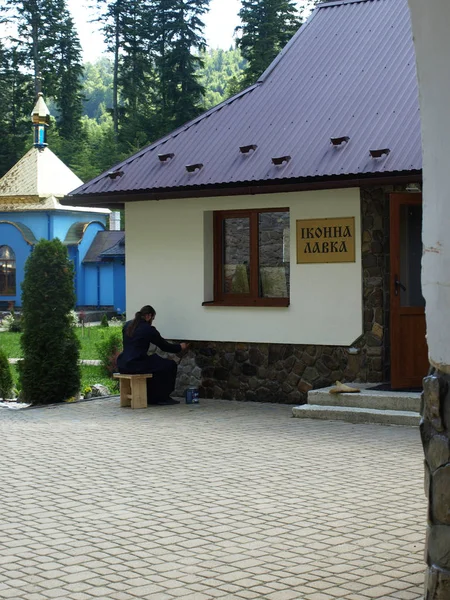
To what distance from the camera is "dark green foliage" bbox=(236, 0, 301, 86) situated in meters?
49.2

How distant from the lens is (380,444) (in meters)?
10.3

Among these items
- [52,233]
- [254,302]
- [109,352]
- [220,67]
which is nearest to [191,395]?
[254,302]

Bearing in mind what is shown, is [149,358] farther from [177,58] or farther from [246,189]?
[177,58]

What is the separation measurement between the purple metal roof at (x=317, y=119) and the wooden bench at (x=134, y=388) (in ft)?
8.91

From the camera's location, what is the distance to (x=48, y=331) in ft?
47.3

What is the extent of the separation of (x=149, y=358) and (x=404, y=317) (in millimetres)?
3625

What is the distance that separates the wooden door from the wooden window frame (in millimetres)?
1729

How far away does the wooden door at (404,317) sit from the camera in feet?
40.8

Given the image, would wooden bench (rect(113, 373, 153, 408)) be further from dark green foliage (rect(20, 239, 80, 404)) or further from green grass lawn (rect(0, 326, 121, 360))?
green grass lawn (rect(0, 326, 121, 360))

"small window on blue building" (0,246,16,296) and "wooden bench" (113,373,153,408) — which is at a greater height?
"small window on blue building" (0,246,16,296)

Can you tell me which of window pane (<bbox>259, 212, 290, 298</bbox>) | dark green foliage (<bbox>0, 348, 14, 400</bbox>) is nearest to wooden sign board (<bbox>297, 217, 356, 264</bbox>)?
window pane (<bbox>259, 212, 290, 298</bbox>)

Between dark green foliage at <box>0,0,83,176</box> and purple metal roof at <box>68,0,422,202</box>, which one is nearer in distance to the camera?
purple metal roof at <box>68,0,422,202</box>

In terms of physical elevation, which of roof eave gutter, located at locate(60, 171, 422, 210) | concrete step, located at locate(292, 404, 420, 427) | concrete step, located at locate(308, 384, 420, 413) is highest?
roof eave gutter, located at locate(60, 171, 422, 210)

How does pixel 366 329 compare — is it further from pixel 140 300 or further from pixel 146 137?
pixel 146 137
